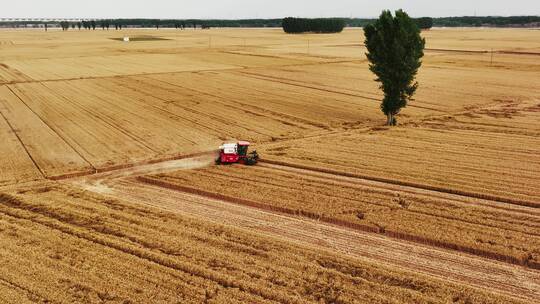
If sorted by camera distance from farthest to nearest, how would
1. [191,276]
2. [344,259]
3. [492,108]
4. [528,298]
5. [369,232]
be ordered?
[492,108], [369,232], [344,259], [191,276], [528,298]

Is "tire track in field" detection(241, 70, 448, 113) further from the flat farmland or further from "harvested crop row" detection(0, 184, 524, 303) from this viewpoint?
"harvested crop row" detection(0, 184, 524, 303)

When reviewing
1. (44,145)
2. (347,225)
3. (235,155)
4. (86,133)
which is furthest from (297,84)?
(347,225)

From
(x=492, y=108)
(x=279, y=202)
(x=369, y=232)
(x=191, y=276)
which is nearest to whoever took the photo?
(x=191, y=276)

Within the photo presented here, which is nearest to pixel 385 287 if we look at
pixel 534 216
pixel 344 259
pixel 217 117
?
pixel 344 259

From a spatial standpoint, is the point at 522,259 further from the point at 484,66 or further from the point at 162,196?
the point at 484,66

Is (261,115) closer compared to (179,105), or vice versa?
(261,115)

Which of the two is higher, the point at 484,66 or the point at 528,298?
the point at 484,66
